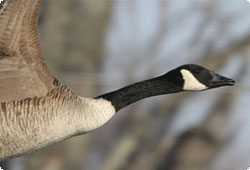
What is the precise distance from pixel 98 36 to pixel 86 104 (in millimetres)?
4226

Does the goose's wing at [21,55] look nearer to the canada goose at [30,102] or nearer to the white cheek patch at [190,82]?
the canada goose at [30,102]

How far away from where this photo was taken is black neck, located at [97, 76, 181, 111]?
214 inches

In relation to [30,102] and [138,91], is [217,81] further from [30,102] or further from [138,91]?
[30,102]

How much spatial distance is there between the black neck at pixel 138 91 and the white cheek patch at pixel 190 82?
0.10 metres

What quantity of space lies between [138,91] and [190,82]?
486 millimetres

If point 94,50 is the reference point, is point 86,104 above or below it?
above

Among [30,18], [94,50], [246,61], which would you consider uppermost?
[30,18]

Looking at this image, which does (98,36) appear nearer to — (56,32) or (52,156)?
(56,32)

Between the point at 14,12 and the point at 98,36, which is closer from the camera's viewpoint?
the point at 14,12

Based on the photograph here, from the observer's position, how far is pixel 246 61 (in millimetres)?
7848

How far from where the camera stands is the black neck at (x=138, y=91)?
5434mm

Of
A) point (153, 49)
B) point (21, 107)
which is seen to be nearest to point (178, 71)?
point (21, 107)

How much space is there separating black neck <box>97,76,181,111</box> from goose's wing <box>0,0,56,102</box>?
630 millimetres

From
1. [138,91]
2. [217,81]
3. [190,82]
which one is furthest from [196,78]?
[138,91]
